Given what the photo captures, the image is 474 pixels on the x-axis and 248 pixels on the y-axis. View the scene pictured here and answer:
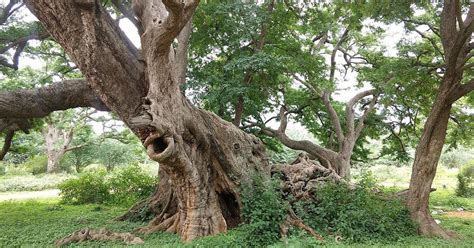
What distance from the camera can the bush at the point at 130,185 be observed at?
12508mm

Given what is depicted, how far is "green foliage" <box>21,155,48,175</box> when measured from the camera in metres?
29.7

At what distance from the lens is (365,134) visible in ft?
54.6

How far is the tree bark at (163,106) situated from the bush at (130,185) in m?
5.12

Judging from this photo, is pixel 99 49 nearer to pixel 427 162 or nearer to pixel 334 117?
pixel 427 162

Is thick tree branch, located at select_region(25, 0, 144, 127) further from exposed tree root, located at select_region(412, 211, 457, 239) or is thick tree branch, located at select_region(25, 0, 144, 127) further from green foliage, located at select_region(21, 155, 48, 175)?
green foliage, located at select_region(21, 155, 48, 175)

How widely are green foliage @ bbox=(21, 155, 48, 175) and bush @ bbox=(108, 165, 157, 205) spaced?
19.5m

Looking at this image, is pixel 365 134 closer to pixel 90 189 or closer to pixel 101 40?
pixel 90 189

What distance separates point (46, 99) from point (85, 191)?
7.00 metres

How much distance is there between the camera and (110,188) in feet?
43.5

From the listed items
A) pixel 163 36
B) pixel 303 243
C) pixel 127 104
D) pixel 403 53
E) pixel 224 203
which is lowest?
pixel 303 243

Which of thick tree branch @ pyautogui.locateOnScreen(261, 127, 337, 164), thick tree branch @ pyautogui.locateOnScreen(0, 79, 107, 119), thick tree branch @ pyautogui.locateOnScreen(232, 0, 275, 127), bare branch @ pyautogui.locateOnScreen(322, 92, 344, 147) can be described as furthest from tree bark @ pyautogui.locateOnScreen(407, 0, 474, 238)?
bare branch @ pyautogui.locateOnScreen(322, 92, 344, 147)

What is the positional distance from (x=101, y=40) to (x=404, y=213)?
20.4 feet

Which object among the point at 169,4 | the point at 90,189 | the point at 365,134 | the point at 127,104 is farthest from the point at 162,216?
the point at 365,134

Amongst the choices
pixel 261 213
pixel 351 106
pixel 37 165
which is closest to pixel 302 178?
pixel 261 213
